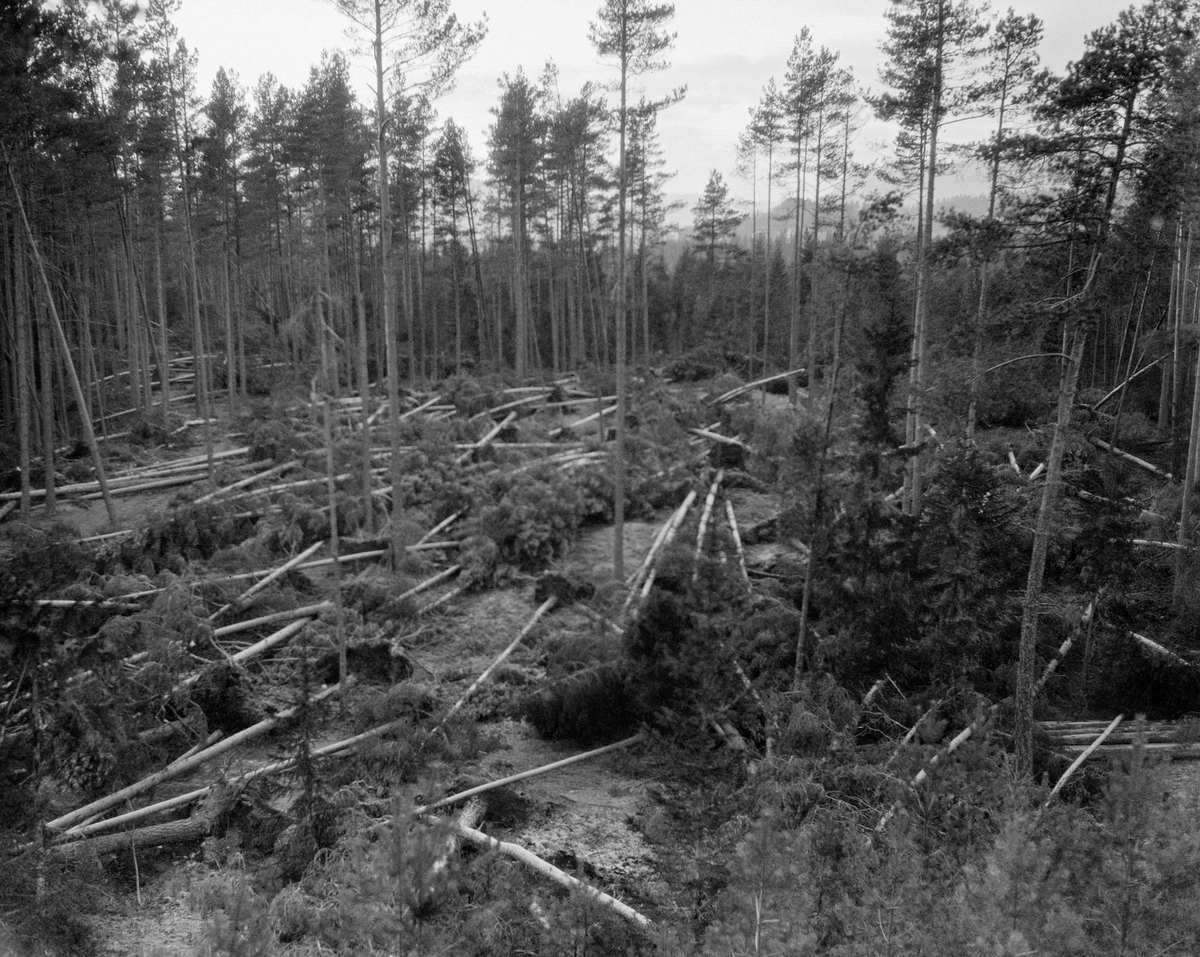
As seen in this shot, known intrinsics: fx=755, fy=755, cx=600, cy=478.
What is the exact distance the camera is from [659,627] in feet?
33.2

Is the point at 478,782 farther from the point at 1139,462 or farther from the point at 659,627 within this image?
the point at 1139,462

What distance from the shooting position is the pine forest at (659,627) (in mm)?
5402

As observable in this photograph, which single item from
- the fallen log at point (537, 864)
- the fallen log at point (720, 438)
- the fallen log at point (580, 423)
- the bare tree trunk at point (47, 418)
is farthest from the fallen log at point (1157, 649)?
the bare tree trunk at point (47, 418)

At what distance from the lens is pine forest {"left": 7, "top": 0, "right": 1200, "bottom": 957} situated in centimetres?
540

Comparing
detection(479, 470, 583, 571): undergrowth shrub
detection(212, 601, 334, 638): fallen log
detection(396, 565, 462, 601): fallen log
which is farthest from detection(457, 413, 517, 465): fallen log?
detection(212, 601, 334, 638): fallen log

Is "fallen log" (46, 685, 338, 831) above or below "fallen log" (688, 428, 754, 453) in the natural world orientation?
below

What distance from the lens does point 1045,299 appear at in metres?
9.24

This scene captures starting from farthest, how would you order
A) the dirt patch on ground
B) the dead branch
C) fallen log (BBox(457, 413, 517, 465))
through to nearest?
fallen log (BBox(457, 413, 517, 465)) → the dirt patch on ground → the dead branch

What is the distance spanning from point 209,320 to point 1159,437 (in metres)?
45.7

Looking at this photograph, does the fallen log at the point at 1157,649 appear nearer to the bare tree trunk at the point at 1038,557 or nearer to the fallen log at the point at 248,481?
the bare tree trunk at the point at 1038,557

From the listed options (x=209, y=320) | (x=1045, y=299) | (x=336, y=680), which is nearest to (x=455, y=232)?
(x=209, y=320)

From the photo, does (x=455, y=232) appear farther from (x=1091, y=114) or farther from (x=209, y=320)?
(x=1091, y=114)

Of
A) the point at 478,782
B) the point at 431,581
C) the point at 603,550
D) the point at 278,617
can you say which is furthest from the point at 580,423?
the point at 478,782

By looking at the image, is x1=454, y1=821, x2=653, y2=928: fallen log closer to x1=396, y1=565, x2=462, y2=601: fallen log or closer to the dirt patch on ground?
x1=396, y1=565, x2=462, y2=601: fallen log
